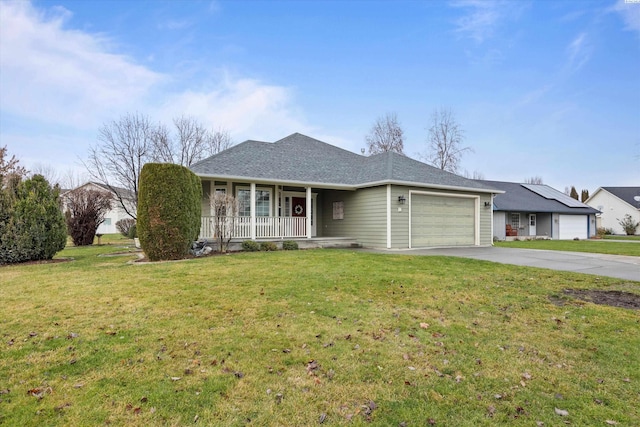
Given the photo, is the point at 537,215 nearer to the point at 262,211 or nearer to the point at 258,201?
the point at 262,211

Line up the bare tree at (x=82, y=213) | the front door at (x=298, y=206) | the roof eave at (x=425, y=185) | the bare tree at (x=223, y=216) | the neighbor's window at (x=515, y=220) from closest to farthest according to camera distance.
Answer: the bare tree at (x=223, y=216) → the roof eave at (x=425, y=185) → the front door at (x=298, y=206) → the bare tree at (x=82, y=213) → the neighbor's window at (x=515, y=220)

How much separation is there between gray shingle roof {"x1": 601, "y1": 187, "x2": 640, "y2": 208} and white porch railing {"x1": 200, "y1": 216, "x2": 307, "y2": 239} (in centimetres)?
4099

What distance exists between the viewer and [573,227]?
A: 90.7 feet

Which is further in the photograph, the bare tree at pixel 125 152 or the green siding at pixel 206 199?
the bare tree at pixel 125 152

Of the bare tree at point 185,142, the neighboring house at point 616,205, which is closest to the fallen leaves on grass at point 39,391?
the bare tree at point 185,142

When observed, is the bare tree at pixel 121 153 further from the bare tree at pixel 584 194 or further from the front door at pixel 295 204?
the bare tree at pixel 584 194

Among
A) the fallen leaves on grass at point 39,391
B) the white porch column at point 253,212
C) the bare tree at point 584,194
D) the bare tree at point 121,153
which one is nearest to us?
the fallen leaves on grass at point 39,391

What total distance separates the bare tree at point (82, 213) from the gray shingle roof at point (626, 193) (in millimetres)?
50020

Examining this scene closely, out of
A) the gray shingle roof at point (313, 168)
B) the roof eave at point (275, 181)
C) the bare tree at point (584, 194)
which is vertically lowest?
the roof eave at point (275, 181)

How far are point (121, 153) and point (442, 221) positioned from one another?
20.1 m

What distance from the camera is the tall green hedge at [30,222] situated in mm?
9805

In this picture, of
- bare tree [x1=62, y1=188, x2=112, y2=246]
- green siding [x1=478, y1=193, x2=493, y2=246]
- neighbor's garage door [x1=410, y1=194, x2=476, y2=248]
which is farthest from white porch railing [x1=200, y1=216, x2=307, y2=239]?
bare tree [x1=62, y1=188, x2=112, y2=246]

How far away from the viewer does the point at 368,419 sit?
2.46 metres

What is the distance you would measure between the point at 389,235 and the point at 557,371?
33.5ft
